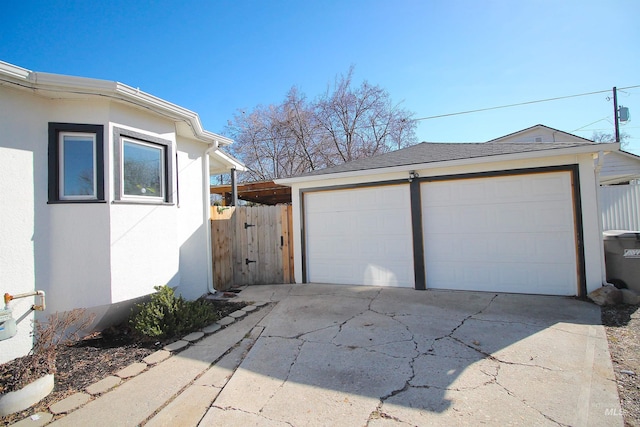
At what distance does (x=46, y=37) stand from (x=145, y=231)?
4112 mm

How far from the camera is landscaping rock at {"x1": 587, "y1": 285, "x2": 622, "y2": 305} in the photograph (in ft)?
15.5

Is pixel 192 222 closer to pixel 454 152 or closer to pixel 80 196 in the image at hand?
pixel 80 196

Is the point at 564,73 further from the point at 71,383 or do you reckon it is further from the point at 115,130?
the point at 71,383

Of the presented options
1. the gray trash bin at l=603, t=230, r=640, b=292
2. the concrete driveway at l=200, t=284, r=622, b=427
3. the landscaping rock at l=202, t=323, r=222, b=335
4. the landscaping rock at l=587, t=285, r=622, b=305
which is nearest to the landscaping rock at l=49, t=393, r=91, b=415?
the concrete driveway at l=200, t=284, r=622, b=427

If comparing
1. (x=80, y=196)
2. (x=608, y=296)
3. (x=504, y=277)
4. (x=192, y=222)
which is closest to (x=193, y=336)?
(x=80, y=196)

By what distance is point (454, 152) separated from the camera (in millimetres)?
6516

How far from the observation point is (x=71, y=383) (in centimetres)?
307

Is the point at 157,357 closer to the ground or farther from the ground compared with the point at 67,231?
closer to the ground

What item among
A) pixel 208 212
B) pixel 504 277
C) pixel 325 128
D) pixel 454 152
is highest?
pixel 325 128

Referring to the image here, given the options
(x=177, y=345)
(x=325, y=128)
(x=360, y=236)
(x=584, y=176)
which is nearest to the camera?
(x=177, y=345)

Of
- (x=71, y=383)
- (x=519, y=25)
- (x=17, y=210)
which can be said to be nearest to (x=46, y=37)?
(x=17, y=210)

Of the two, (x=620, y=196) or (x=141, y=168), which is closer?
(x=141, y=168)

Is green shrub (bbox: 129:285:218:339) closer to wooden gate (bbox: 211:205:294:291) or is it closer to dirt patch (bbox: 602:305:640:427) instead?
wooden gate (bbox: 211:205:294:291)

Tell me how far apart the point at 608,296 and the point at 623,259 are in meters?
0.95
